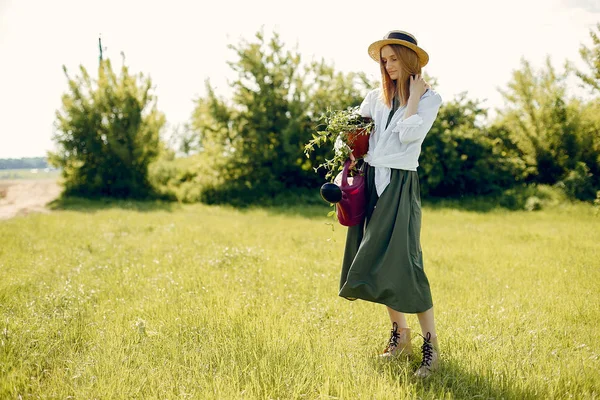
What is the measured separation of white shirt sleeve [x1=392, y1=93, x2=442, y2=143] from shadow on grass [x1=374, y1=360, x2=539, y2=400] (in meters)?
1.64

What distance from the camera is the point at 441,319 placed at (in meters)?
4.40

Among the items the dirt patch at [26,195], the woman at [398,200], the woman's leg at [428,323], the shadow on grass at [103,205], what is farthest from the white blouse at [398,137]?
the dirt patch at [26,195]

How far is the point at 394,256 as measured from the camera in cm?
332

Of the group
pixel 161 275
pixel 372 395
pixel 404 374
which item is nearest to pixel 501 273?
pixel 404 374

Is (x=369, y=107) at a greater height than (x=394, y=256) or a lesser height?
greater

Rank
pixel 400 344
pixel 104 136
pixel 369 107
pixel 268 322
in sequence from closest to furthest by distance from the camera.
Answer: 1. pixel 400 344
2. pixel 369 107
3. pixel 268 322
4. pixel 104 136

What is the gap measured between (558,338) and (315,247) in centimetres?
437

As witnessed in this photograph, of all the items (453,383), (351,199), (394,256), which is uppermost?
(351,199)

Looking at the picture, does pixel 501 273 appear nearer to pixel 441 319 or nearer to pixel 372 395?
pixel 441 319

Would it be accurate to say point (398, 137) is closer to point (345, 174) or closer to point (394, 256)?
point (345, 174)

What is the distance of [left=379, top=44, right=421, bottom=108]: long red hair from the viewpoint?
11.0 ft

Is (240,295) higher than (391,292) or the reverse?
the reverse

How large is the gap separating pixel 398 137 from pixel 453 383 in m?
→ 1.77

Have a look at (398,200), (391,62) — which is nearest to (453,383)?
(398,200)
